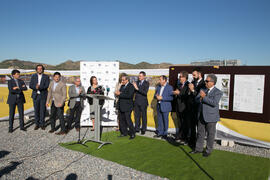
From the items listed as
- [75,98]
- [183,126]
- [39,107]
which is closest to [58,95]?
[75,98]

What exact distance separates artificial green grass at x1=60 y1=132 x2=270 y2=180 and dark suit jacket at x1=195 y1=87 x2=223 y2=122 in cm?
93

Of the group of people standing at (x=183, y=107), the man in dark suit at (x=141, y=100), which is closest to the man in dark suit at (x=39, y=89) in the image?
the group of people standing at (x=183, y=107)

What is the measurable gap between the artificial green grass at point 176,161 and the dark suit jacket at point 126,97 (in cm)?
94

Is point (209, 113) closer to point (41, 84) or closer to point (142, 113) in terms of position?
point (142, 113)

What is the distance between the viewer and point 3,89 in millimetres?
8227

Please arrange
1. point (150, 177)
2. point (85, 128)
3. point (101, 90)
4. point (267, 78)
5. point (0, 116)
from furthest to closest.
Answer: point (0, 116) < point (85, 128) < point (101, 90) < point (267, 78) < point (150, 177)

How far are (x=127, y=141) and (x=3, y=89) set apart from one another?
605cm

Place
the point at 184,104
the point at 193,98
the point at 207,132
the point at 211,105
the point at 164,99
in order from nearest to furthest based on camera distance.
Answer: the point at 211,105
the point at 207,132
the point at 193,98
the point at 184,104
the point at 164,99

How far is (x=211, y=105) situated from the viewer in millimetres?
4102

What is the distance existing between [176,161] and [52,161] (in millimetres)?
2585

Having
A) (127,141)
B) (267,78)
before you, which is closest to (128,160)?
(127,141)

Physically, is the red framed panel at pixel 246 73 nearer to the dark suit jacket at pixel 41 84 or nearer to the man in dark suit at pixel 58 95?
the man in dark suit at pixel 58 95

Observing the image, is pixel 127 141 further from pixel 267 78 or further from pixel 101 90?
pixel 267 78

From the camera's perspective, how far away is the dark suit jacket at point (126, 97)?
546cm
